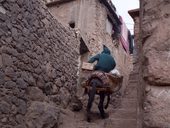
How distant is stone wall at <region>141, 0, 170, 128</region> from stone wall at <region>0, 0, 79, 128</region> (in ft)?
10.7

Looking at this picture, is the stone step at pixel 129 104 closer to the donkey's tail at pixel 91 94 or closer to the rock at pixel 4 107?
the donkey's tail at pixel 91 94

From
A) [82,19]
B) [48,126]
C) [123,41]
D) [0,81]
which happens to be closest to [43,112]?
[48,126]

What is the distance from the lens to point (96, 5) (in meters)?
10.7

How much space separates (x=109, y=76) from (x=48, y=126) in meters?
1.50

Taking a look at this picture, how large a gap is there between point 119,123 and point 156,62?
12.6 ft

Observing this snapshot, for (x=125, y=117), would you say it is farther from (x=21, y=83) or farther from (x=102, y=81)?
(x=21, y=83)

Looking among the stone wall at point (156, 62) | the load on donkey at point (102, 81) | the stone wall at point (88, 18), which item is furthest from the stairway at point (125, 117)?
the stone wall at point (156, 62)

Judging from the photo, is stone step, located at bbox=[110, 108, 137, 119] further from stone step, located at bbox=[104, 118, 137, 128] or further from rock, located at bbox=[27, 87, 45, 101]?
rock, located at bbox=[27, 87, 45, 101]

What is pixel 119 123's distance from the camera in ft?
15.6

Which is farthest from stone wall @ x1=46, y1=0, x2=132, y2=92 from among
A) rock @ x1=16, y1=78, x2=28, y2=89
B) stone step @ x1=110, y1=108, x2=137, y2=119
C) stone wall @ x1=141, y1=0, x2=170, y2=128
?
stone wall @ x1=141, y1=0, x2=170, y2=128

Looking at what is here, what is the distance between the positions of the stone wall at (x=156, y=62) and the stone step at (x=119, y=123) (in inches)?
141

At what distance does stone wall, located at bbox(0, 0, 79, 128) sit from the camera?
4.25 metres

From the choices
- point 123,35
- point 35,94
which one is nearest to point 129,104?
point 35,94

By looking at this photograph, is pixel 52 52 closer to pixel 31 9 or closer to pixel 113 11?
pixel 31 9
